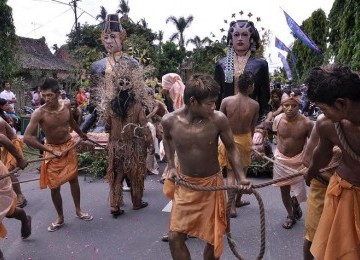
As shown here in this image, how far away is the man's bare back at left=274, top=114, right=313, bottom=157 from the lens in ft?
13.2

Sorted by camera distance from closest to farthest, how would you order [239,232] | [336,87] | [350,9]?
[336,87], [239,232], [350,9]

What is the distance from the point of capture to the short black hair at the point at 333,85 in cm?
198

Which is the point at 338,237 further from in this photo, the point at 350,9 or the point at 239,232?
the point at 350,9

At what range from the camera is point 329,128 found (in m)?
2.23

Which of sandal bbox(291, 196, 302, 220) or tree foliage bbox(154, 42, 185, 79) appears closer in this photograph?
sandal bbox(291, 196, 302, 220)

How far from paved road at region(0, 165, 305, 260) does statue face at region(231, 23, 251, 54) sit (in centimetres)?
198

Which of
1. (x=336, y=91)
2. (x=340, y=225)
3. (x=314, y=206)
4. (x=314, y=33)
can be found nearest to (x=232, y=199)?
(x=314, y=206)

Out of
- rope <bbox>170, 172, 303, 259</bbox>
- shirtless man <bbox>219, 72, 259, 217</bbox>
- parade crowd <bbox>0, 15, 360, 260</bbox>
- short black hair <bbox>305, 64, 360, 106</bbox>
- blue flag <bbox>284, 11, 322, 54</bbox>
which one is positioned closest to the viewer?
short black hair <bbox>305, 64, 360, 106</bbox>

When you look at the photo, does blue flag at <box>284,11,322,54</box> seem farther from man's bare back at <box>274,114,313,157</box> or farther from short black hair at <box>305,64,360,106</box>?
short black hair at <box>305,64,360,106</box>

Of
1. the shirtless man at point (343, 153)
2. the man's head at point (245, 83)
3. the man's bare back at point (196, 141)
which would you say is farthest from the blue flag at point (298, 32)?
the shirtless man at point (343, 153)

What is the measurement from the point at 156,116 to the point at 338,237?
4.55m

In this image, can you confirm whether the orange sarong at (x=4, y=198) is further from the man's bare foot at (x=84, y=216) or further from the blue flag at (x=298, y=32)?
the blue flag at (x=298, y=32)

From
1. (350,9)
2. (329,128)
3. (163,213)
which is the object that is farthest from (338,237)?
(350,9)

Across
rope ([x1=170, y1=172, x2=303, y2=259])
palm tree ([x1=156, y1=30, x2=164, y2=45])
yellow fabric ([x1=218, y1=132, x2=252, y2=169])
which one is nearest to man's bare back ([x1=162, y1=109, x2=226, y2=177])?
rope ([x1=170, y1=172, x2=303, y2=259])
